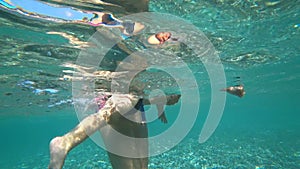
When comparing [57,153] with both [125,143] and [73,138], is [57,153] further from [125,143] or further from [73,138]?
[125,143]

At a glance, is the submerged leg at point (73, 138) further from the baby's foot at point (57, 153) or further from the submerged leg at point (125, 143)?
the submerged leg at point (125, 143)

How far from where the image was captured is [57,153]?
326 cm

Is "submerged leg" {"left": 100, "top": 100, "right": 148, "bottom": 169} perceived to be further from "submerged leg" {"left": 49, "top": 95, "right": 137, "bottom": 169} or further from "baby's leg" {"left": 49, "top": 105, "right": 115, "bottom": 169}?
"baby's leg" {"left": 49, "top": 105, "right": 115, "bottom": 169}

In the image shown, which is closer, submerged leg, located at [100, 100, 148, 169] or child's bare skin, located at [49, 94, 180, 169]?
child's bare skin, located at [49, 94, 180, 169]

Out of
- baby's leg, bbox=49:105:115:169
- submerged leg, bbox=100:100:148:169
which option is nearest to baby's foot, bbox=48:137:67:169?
baby's leg, bbox=49:105:115:169

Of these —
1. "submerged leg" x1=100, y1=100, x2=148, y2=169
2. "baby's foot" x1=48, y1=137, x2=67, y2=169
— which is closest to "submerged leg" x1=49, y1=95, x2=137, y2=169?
"baby's foot" x1=48, y1=137, x2=67, y2=169

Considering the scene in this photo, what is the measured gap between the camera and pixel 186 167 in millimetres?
15906

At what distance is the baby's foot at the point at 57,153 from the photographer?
3.13 m

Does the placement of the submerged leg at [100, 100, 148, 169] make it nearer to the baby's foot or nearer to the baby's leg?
the baby's leg

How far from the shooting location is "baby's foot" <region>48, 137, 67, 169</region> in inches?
123

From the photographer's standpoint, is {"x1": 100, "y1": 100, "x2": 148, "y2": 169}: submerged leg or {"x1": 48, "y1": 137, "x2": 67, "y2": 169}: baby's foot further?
{"x1": 100, "y1": 100, "x2": 148, "y2": 169}: submerged leg

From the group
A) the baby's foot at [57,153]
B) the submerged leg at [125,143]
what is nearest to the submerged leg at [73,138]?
the baby's foot at [57,153]

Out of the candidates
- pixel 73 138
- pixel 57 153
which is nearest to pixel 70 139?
pixel 73 138

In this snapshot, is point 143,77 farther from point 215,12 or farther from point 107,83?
point 215,12
